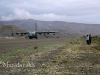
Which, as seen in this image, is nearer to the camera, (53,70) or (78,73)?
(78,73)

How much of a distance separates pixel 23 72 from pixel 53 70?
145cm

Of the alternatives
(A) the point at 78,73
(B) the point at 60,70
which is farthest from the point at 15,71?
(A) the point at 78,73

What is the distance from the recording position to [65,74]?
1085cm

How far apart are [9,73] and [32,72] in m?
0.99

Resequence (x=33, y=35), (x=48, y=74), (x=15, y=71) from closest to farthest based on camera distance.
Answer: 1. (x=48, y=74)
2. (x=15, y=71)
3. (x=33, y=35)

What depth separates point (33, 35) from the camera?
75375 millimetres

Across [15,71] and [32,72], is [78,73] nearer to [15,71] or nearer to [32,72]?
[32,72]

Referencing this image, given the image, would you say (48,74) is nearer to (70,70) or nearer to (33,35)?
(70,70)

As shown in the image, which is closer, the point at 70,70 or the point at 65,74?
the point at 65,74

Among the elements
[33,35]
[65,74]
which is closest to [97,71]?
[65,74]

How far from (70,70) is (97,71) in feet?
3.99

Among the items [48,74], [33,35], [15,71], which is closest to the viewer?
[48,74]

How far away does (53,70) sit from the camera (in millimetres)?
11859

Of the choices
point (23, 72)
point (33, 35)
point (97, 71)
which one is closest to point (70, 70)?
point (97, 71)
